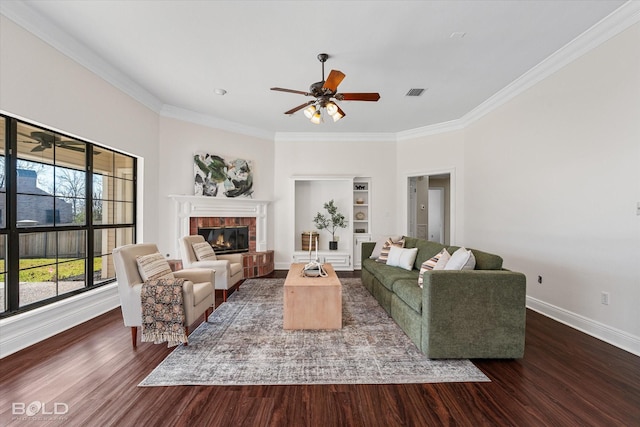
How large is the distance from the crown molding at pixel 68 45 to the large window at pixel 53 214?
0.86 m

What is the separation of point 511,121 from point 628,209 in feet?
6.50

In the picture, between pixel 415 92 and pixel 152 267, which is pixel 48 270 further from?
pixel 415 92

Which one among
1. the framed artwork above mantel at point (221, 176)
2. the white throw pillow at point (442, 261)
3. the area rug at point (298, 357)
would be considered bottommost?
the area rug at point (298, 357)

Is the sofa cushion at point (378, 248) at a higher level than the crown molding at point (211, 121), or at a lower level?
lower

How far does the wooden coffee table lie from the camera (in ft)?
9.59

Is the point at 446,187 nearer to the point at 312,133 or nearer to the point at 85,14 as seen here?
the point at 312,133

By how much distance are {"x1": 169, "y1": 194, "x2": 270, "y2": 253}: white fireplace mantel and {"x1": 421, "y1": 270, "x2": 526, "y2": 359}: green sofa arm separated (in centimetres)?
412

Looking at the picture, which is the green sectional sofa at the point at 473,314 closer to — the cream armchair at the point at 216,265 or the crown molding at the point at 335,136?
the cream armchair at the point at 216,265

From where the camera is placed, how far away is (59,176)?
307cm

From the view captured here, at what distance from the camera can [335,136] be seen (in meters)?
6.14

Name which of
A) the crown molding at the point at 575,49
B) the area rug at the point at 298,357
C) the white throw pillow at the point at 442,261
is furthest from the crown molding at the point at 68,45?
the crown molding at the point at 575,49

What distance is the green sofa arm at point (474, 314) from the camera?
2262mm

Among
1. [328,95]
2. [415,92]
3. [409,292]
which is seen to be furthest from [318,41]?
[409,292]

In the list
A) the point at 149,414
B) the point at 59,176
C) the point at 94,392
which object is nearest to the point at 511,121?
the point at 149,414
